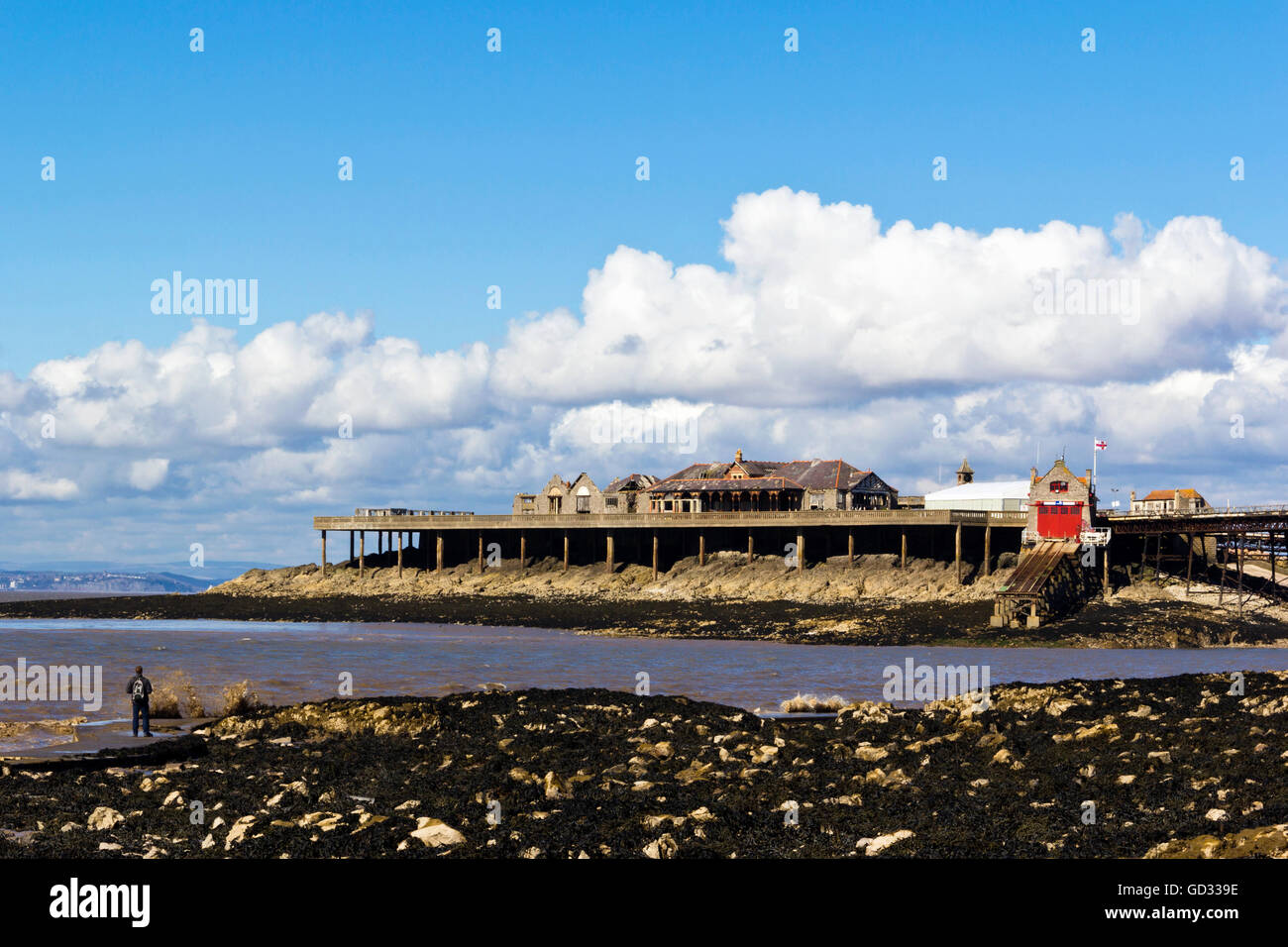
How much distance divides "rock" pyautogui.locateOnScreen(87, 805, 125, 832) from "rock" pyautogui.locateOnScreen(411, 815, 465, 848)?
422 cm

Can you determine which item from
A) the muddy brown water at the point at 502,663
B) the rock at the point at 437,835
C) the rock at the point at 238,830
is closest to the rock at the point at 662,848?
the rock at the point at 437,835

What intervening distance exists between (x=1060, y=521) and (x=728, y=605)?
1965 centimetres

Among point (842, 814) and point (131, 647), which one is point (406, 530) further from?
point (842, 814)

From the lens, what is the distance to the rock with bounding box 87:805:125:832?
1617 centimetres

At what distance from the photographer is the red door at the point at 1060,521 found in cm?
7131

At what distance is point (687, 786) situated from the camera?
18156 mm

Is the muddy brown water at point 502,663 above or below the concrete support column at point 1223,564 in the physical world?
below

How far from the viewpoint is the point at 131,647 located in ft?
169

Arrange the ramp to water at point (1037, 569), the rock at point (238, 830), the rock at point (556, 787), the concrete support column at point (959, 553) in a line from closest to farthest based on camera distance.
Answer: the rock at point (238, 830) < the rock at point (556, 787) < the ramp to water at point (1037, 569) < the concrete support column at point (959, 553)

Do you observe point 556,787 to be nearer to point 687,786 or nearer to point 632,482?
point 687,786

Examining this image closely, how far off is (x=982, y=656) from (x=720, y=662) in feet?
35.5

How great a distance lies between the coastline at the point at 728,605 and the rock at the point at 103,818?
4229cm

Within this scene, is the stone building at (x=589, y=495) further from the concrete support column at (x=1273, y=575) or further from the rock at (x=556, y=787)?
the rock at (x=556, y=787)

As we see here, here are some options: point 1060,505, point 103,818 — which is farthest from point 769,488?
point 103,818
